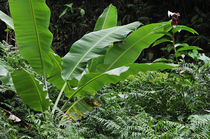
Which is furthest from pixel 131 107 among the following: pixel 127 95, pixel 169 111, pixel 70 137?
pixel 70 137

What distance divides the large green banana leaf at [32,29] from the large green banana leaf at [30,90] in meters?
0.28

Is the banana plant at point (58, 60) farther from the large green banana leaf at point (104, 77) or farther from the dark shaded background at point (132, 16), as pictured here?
the dark shaded background at point (132, 16)

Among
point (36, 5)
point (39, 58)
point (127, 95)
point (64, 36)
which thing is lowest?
point (64, 36)

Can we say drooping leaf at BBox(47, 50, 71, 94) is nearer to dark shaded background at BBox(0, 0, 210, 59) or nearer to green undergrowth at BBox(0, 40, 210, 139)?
green undergrowth at BBox(0, 40, 210, 139)

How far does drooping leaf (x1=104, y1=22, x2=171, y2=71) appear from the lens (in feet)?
6.81

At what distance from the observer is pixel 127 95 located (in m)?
1.75

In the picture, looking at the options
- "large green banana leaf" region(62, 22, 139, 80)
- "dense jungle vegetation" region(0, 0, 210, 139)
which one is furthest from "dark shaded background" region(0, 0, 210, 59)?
"large green banana leaf" region(62, 22, 139, 80)

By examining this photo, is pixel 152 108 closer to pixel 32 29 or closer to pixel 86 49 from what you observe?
pixel 86 49

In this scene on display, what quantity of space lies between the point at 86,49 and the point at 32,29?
45cm

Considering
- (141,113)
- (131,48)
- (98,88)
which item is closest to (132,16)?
(131,48)

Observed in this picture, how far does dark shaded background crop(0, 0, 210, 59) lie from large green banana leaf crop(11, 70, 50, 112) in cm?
294

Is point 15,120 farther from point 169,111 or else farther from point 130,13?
point 130,13

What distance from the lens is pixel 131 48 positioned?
2.12 meters

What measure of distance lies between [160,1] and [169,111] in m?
3.23
